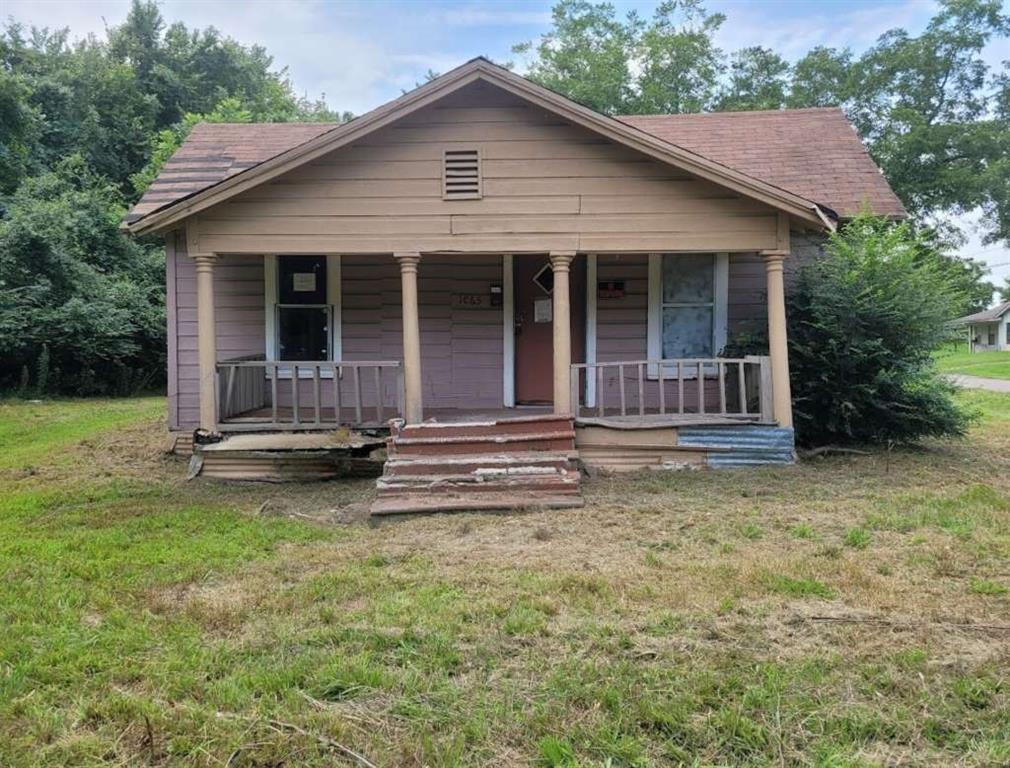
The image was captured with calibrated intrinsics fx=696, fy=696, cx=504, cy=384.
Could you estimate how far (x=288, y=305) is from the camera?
27.9 feet

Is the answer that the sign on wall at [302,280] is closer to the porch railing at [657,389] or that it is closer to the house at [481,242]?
the house at [481,242]

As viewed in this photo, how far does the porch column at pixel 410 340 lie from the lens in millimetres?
6938

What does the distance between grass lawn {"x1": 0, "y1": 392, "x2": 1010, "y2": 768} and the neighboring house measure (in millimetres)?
56355

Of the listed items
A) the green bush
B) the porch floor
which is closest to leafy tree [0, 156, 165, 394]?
the porch floor

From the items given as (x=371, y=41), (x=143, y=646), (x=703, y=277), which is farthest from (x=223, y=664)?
(x=371, y=41)

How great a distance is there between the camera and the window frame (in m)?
8.41

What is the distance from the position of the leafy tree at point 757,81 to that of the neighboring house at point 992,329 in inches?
1395

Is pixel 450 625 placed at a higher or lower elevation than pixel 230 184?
lower

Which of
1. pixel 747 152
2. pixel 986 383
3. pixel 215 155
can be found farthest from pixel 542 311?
pixel 986 383

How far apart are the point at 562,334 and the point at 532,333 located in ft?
5.91

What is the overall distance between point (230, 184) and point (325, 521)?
3.41 meters

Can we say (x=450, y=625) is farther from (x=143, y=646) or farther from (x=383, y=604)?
(x=143, y=646)

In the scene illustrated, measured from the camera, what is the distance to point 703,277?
854 cm

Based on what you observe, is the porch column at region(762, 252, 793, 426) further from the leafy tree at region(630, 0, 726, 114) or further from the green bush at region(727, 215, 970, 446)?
the leafy tree at region(630, 0, 726, 114)
